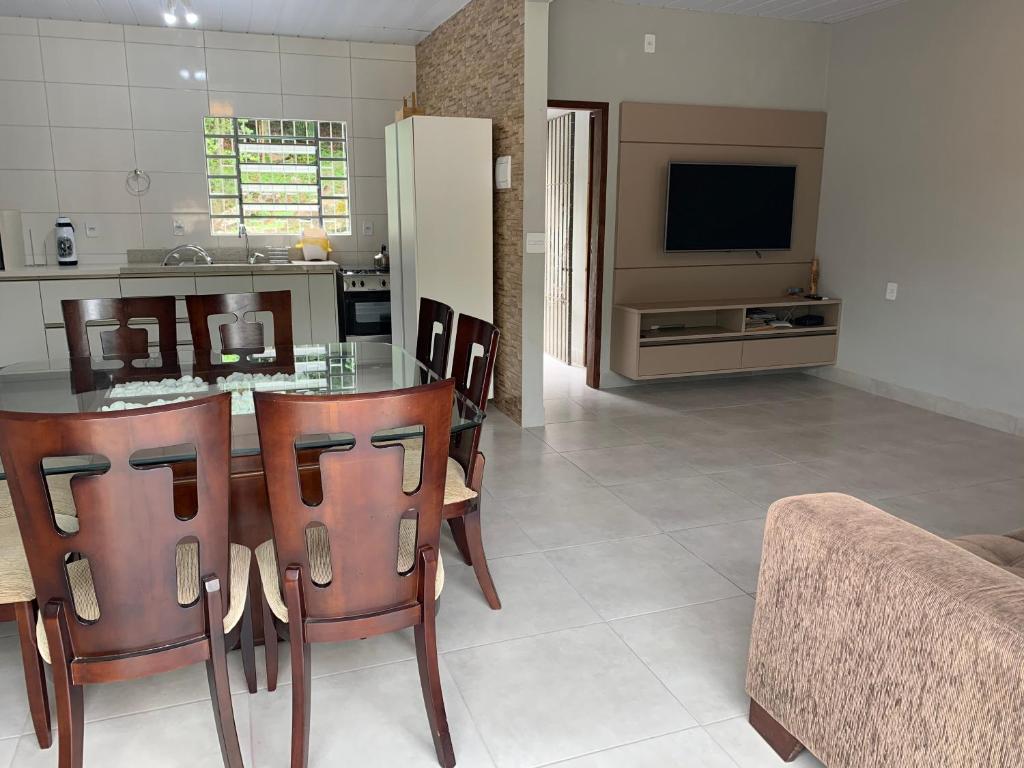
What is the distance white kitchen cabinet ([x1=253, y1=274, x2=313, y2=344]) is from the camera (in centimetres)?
521

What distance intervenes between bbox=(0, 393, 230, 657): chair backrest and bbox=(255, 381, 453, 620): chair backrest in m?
0.12

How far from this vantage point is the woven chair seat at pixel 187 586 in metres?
1.70

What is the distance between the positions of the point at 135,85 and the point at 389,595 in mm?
5130

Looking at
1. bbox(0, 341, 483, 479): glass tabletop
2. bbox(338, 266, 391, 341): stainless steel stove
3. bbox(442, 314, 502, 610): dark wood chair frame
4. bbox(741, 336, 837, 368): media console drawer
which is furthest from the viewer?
bbox(741, 336, 837, 368): media console drawer

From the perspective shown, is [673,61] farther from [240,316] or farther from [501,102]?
[240,316]

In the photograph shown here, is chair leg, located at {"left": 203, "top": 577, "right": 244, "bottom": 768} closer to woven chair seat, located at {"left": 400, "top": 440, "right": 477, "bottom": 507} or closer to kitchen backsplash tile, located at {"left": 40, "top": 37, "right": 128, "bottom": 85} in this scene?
woven chair seat, located at {"left": 400, "top": 440, "right": 477, "bottom": 507}

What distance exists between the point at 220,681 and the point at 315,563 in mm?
336

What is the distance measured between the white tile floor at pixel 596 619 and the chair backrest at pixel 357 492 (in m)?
0.48

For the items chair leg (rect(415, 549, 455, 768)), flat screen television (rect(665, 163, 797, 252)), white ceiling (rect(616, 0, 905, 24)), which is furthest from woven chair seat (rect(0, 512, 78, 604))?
white ceiling (rect(616, 0, 905, 24))

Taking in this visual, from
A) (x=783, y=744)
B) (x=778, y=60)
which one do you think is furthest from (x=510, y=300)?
(x=783, y=744)

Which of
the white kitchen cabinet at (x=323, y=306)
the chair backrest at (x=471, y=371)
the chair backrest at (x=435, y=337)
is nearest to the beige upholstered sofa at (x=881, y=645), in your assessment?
the chair backrest at (x=471, y=371)

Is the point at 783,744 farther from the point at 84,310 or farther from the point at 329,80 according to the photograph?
the point at 329,80

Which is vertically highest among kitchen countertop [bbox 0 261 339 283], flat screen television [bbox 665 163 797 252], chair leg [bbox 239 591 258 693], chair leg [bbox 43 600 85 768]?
flat screen television [bbox 665 163 797 252]

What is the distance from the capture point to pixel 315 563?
6.27 ft
